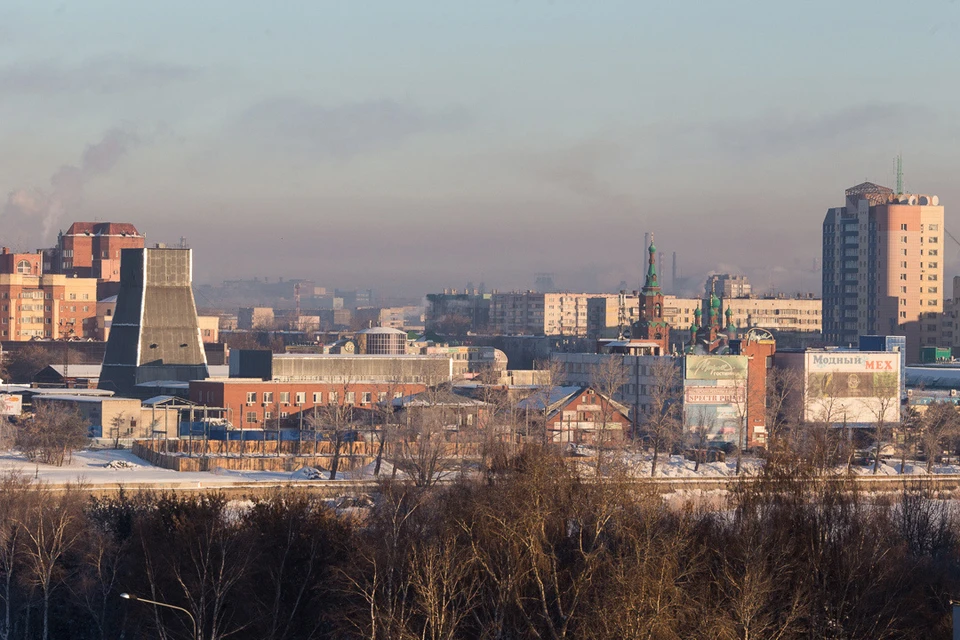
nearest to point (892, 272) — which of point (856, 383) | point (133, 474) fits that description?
point (856, 383)

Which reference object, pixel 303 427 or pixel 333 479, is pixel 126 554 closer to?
pixel 333 479

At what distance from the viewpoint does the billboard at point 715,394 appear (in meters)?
78.6

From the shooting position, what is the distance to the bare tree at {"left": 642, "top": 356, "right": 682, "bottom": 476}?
2921 inches

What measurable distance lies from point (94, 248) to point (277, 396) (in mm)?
88787

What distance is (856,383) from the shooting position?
82750 millimetres

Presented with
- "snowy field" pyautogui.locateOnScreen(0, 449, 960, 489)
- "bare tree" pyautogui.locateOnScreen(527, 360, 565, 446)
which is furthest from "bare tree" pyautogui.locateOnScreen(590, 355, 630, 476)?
"snowy field" pyautogui.locateOnScreen(0, 449, 960, 489)

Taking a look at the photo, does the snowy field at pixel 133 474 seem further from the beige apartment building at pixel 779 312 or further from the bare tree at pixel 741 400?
the beige apartment building at pixel 779 312

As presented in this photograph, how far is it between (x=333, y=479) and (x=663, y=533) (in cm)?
3131

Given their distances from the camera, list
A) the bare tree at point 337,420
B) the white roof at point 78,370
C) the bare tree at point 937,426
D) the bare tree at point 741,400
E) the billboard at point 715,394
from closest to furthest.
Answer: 1. the bare tree at point 337,420
2. the bare tree at point 937,426
3. the bare tree at point 741,400
4. the billboard at point 715,394
5. the white roof at point 78,370

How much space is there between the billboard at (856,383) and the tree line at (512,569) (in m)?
39.4

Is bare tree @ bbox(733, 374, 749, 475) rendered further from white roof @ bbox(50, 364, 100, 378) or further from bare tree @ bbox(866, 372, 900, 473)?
white roof @ bbox(50, 364, 100, 378)

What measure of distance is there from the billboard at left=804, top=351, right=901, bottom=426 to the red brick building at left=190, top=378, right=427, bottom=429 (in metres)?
20.1

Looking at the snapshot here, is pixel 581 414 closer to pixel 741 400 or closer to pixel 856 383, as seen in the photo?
pixel 741 400

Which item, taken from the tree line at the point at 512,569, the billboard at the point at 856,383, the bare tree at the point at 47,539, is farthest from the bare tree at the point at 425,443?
the billboard at the point at 856,383
